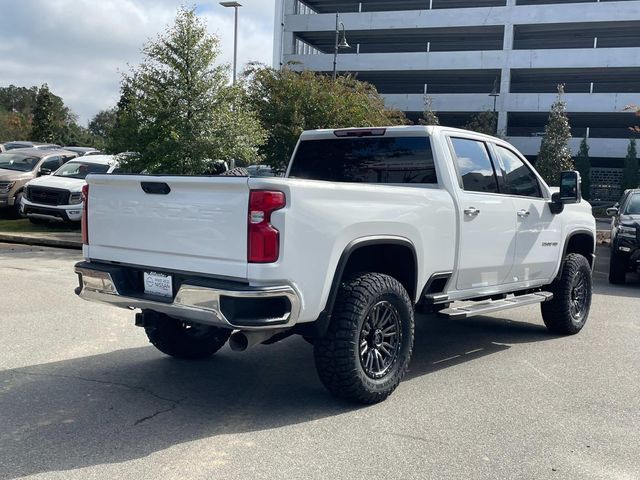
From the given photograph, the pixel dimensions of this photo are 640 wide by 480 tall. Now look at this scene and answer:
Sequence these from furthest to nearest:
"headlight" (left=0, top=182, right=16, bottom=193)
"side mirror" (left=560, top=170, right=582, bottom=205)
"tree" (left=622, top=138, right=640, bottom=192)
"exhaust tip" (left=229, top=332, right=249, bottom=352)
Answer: "tree" (left=622, top=138, right=640, bottom=192) < "headlight" (left=0, top=182, right=16, bottom=193) < "side mirror" (left=560, top=170, right=582, bottom=205) < "exhaust tip" (left=229, top=332, right=249, bottom=352)

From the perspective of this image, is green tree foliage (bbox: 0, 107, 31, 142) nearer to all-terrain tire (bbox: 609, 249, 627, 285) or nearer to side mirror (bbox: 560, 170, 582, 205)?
all-terrain tire (bbox: 609, 249, 627, 285)

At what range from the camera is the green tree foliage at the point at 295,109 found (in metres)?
17.9

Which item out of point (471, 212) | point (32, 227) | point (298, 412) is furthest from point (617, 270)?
point (32, 227)

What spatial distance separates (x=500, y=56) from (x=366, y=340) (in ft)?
158

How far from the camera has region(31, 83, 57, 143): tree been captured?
162 feet

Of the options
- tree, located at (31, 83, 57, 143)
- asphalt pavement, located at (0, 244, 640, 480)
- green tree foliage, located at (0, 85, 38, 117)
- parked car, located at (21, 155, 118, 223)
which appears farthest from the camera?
green tree foliage, located at (0, 85, 38, 117)

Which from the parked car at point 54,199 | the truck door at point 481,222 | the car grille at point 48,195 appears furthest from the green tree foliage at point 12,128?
the truck door at point 481,222

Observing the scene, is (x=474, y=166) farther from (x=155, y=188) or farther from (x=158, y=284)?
(x=158, y=284)

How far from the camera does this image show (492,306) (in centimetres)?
600

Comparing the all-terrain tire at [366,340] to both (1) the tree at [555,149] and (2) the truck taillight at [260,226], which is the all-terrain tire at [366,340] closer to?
(2) the truck taillight at [260,226]

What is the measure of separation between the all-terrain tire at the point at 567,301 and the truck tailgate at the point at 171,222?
173 inches

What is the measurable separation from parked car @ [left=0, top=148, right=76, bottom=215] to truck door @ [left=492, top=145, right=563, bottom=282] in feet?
48.5

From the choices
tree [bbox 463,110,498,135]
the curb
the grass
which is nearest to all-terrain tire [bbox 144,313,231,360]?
the curb

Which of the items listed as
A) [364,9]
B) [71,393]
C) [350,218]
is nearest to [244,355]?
[71,393]
